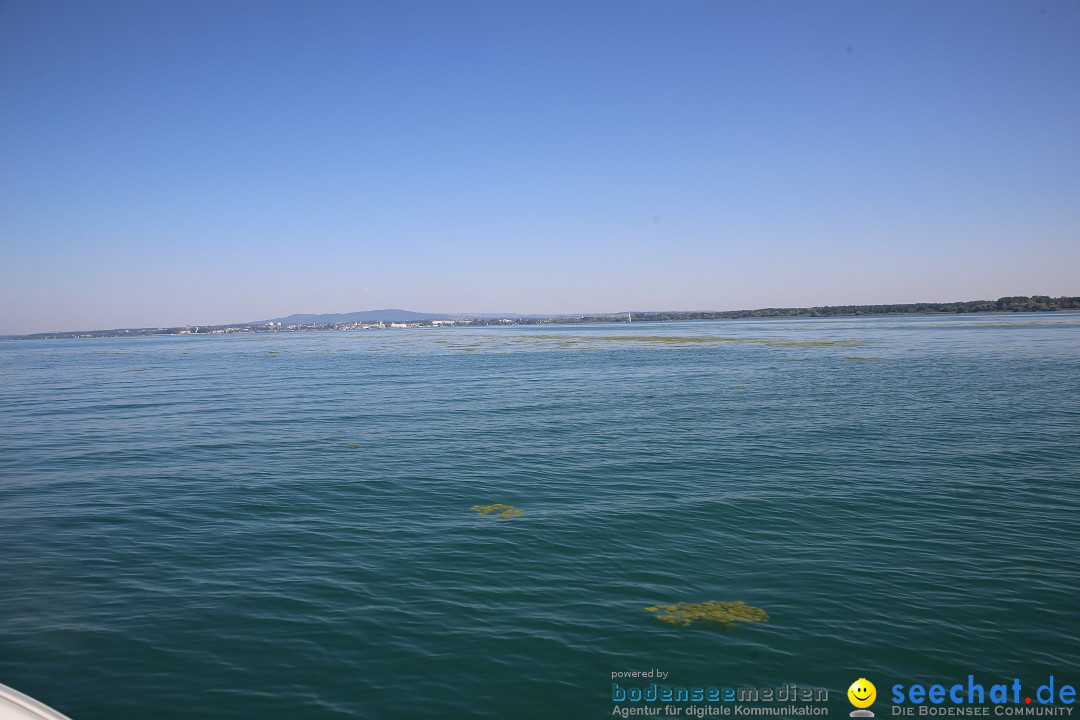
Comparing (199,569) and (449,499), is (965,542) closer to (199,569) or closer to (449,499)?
(449,499)

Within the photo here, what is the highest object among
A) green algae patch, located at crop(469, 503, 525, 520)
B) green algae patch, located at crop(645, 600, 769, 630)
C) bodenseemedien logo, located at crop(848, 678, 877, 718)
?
green algae patch, located at crop(469, 503, 525, 520)

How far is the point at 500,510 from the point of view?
16.6 meters

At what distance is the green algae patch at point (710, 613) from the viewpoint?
34.8 feet

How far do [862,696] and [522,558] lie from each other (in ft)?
22.3

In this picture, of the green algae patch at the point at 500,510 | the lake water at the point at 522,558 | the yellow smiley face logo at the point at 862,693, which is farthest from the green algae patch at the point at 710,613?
the green algae patch at the point at 500,510

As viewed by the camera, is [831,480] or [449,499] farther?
[831,480]

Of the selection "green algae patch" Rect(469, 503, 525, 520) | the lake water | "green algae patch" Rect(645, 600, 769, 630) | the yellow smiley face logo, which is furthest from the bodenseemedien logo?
"green algae patch" Rect(469, 503, 525, 520)

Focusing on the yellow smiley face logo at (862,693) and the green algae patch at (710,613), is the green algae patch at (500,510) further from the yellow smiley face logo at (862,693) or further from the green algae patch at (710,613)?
the yellow smiley face logo at (862,693)

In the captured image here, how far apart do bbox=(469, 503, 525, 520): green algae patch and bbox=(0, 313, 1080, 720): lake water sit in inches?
14.3

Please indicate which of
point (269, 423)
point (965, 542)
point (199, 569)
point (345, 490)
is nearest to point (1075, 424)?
point (965, 542)

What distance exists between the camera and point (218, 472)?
21375 mm

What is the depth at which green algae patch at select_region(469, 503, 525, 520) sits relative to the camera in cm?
1619

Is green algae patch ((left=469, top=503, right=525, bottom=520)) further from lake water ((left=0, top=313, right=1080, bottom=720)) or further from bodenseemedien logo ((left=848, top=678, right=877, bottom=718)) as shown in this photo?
bodenseemedien logo ((left=848, top=678, right=877, bottom=718))

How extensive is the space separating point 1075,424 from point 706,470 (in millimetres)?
18782
